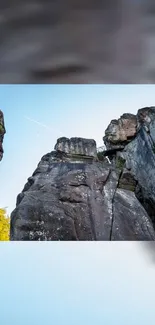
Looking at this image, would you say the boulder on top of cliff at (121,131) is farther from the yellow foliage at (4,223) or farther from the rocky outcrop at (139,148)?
the yellow foliage at (4,223)

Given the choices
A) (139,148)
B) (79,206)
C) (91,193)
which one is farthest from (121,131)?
(79,206)

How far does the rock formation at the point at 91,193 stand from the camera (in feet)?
25.5

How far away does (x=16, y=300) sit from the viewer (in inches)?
71.9

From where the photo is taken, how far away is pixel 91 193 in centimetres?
852

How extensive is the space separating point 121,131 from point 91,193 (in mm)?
3302

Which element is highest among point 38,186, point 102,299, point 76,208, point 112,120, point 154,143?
point 112,120

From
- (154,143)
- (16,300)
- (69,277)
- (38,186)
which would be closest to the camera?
(16,300)
